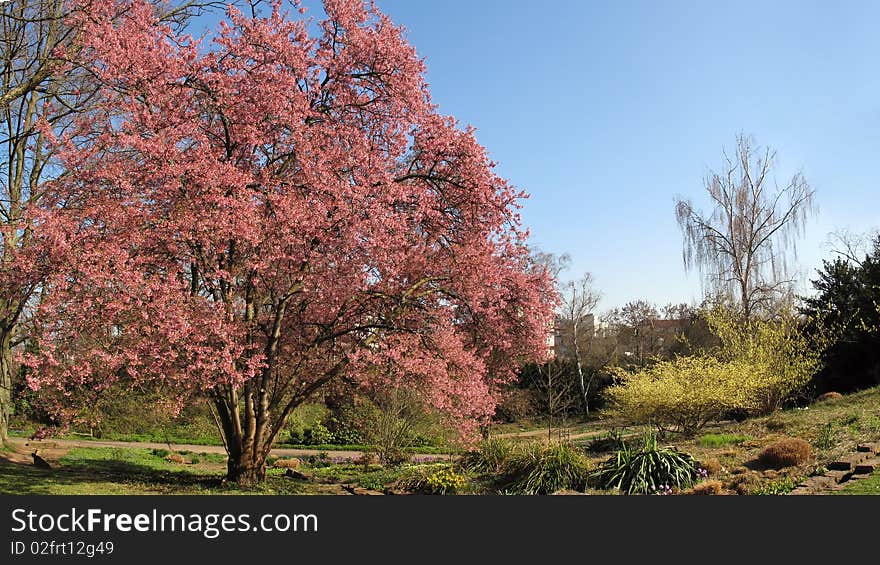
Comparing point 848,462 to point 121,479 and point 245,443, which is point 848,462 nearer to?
point 245,443

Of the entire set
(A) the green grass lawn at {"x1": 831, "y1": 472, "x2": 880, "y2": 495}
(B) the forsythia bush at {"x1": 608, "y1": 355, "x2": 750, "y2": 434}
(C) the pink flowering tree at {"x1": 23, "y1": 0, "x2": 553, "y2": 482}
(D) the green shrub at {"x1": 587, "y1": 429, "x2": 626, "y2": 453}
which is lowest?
(D) the green shrub at {"x1": 587, "y1": 429, "x2": 626, "y2": 453}

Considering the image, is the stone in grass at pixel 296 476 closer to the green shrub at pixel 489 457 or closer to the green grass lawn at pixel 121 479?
the green grass lawn at pixel 121 479

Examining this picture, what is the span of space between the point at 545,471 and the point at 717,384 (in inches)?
203

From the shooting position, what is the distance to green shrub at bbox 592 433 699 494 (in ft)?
29.5

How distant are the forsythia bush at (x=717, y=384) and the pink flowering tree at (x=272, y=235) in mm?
2898

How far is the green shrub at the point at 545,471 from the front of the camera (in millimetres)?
9641

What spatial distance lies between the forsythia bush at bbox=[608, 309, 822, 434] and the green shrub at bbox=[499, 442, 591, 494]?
3137mm

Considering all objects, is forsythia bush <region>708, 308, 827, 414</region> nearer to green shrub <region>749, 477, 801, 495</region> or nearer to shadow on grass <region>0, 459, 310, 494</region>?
green shrub <region>749, 477, 801, 495</region>

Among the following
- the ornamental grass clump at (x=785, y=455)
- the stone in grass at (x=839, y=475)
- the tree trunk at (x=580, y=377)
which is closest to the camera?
the stone in grass at (x=839, y=475)

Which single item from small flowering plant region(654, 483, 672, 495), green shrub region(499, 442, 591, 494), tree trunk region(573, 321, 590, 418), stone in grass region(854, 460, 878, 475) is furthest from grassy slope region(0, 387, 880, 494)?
tree trunk region(573, 321, 590, 418)

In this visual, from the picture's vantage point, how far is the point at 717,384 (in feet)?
43.5

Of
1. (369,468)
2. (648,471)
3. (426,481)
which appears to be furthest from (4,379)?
(648,471)

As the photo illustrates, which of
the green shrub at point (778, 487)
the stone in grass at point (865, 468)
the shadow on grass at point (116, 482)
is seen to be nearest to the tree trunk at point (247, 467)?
the shadow on grass at point (116, 482)

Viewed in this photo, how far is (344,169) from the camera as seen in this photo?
10453mm
